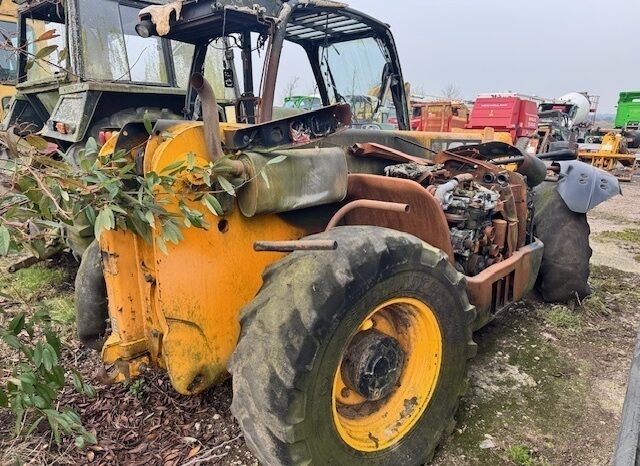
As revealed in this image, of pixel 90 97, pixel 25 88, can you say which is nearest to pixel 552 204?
pixel 90 97

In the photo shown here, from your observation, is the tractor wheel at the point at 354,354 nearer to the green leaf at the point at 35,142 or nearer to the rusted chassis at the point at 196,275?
the rusted chassis at the point at 196,275

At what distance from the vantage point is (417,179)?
9.47 ft

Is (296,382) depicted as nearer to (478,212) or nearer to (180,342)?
(180,342)

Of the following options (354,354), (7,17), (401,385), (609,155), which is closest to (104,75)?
(354,354)

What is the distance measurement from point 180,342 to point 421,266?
1.06m

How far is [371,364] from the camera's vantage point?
211 centimetres

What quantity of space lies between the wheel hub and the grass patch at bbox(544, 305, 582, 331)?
2207 mm

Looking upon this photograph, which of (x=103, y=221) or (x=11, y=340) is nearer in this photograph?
(x=103, y=221)

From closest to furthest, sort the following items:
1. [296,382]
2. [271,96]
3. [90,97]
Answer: [296,382] < [271,96] < [90,97]

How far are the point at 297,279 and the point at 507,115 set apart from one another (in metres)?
12.2

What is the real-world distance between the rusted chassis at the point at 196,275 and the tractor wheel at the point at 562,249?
1.97m

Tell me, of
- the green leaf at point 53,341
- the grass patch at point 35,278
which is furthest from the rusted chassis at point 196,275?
the grass patch at point 35,278

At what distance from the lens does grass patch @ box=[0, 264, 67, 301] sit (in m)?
4.52

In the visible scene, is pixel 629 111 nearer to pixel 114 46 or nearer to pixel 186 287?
pixel 114 46
